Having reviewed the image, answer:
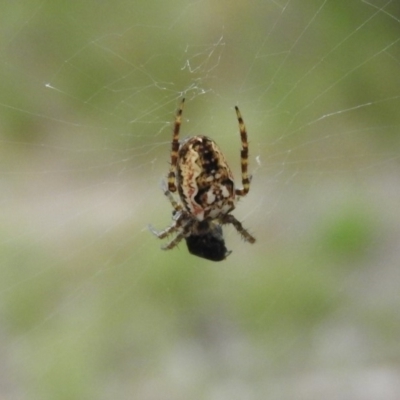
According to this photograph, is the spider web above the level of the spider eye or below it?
above

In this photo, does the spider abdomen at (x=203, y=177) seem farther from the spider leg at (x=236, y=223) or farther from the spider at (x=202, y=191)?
the spider leg at (x=236, y=223)

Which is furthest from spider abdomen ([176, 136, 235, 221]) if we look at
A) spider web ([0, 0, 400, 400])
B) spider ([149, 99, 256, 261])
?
spider web ([0, 0, 400, 400])

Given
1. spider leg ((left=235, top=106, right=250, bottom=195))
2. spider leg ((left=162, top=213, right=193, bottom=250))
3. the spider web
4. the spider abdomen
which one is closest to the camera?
the spider abdomen

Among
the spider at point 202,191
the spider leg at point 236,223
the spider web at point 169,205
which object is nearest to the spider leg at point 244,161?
the spider at point 202,191

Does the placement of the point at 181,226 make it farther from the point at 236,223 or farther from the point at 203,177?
the point at 203,177

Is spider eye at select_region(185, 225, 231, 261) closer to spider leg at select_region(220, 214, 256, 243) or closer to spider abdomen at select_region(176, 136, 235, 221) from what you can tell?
spider leg at select_region(220, 214, 256, 243)

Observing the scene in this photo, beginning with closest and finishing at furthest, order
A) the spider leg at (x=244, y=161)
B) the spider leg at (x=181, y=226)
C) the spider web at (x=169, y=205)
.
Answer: the spider leg at (x=244, y=161), the spider leg at (x=181, y=226), the spider web at (x=169, y=205)

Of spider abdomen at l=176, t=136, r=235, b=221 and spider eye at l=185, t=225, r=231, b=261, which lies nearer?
spider abdomen at l=176, t=136, r=235, b=221
